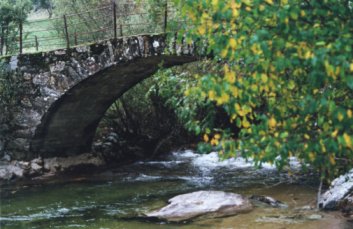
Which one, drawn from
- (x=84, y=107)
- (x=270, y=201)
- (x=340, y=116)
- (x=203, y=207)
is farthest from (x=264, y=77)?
(x=84, y=107)

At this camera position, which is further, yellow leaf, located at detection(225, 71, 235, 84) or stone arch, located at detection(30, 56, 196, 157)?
stone arch, located at detection(30, 56, 196, 157)

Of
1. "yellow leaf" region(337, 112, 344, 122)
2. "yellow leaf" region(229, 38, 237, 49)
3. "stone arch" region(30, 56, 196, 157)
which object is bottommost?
"stone arch" region(30, 56, 196, 157)

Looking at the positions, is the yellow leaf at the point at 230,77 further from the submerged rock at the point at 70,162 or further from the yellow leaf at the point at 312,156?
the submerged rock at the point at 70,162

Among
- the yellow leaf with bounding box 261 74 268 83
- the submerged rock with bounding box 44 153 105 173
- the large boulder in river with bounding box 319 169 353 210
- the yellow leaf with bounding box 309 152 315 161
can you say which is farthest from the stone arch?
the yellow leaf with bounding box 261 74 268 83

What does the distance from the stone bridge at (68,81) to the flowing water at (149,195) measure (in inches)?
46.7

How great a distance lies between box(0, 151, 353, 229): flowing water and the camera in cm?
820

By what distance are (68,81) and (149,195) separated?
3.54 meters

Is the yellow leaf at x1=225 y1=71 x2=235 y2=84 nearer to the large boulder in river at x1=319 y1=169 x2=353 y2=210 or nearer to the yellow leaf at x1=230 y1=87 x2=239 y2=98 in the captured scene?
the yellow leaf at x1=230 y1=87 x2=239 y2=98

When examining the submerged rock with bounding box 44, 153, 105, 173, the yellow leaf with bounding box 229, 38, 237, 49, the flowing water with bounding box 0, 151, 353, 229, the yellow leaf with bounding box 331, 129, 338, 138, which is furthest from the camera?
the submerged rock with bounding box 44, 153, 105, 173

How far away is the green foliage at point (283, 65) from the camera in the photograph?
2963 millimetres

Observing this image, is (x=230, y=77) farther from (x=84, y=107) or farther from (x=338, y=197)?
(x=84, y=107)

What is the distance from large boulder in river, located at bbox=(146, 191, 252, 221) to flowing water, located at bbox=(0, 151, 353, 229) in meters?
0.23

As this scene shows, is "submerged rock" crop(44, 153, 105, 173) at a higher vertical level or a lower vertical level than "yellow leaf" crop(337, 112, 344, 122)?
lower

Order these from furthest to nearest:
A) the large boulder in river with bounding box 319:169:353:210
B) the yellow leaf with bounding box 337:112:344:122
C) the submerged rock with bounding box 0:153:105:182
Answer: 1. the submerged rock with bounding box 0:153:105:182
2. the large boulder in river with bounding box 319:169:353:210
3. the yellow leaf with bounding box 337:112:344:122
